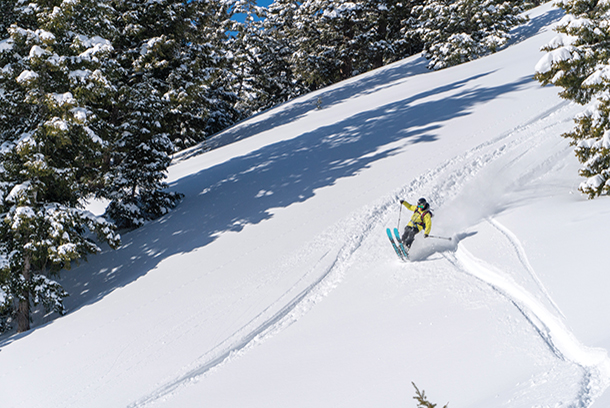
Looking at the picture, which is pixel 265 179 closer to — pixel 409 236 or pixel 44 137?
pixel 44 137

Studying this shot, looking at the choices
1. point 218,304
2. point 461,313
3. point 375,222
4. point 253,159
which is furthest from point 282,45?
point 461,313

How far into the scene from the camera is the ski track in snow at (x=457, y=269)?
5.19 meters

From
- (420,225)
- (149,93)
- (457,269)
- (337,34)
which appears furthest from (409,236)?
(337,34)

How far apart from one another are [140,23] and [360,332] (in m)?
13.1

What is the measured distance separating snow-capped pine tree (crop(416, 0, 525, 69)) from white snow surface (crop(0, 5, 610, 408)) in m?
8.11

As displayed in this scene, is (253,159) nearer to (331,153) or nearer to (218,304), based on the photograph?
(331,153)

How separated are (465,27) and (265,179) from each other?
1713 cm

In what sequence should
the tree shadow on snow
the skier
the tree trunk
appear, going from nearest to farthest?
the skier → the tree trunk → the tree shadow on snow

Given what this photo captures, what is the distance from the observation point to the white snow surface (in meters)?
5.58

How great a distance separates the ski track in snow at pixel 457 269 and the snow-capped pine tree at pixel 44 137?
199 inches

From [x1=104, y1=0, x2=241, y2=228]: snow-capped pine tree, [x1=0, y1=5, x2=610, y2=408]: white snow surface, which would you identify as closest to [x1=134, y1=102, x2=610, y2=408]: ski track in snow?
[x1=0, y1=5, x2=610, y2=408]: white snow surface

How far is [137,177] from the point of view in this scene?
14312 mm

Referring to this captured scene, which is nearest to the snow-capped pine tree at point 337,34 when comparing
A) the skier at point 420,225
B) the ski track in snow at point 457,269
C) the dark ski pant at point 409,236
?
the ski track in snow at point 457,269

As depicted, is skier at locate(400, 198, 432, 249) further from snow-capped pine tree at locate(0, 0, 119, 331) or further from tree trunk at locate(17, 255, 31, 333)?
tree trunk at locate(17, 255, 31, 333)
